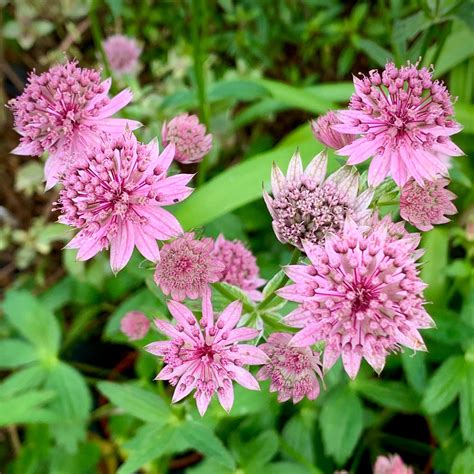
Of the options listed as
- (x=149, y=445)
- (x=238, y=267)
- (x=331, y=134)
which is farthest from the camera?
(x=149, y=445)

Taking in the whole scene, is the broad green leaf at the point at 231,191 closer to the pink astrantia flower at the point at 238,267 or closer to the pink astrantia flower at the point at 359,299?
the pink astrantia flower at the point at 238,267

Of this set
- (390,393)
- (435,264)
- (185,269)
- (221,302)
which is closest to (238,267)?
(221,302)

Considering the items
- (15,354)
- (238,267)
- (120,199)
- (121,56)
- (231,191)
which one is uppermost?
(120,199)

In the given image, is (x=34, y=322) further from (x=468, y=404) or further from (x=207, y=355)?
(x=468, y=404)

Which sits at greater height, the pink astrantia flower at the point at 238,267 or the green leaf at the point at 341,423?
the pink astrantia flower at the point at 238,267

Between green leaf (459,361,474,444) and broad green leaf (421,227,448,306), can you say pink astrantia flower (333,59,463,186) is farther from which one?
broad green leaf (421,227,448,306)

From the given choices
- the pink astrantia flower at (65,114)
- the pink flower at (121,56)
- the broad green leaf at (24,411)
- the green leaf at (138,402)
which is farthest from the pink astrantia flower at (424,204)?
the pink flower at (121,56)

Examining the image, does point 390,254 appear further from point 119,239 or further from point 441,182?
point 119,239

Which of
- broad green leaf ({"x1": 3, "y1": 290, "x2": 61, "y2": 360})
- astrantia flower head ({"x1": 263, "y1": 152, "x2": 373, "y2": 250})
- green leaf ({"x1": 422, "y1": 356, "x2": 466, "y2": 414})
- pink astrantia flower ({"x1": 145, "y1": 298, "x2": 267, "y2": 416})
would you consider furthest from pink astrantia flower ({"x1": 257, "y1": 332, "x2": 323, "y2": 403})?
broad green leaf ({"x1": 3, "y1": 290, "x2": 61, "y2": 360})
